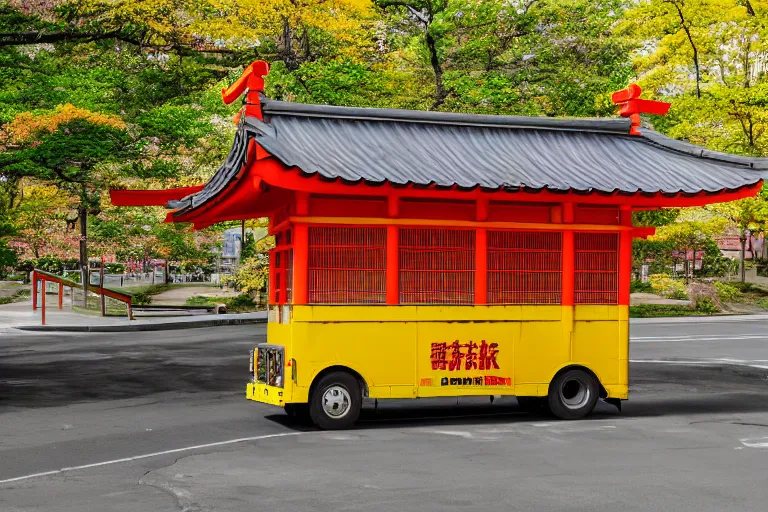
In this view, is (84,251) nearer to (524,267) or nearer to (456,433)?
(524,267)

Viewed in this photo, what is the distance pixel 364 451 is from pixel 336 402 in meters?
2.09

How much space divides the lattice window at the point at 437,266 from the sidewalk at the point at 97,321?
66.0ft

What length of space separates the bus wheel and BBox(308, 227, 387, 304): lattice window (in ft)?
3.20

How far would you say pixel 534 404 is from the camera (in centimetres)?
1480

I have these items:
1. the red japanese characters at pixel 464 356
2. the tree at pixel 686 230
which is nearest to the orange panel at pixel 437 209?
the red japanese characters at pixel 464 356

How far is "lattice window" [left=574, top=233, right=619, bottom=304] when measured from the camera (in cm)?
1423

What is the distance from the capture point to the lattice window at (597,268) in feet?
46.7

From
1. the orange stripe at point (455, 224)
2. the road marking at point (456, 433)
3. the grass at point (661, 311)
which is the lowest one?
the road marking at point (456, 433)

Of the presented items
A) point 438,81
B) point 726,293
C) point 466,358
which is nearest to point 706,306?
point 726,293

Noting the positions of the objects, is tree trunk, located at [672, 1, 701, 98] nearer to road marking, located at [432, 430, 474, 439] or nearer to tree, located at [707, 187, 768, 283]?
tree, located at [707, 187, 768, 283]

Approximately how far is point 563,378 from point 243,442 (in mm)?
4522

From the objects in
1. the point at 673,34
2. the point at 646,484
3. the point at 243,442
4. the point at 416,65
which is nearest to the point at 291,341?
the point at 243,442

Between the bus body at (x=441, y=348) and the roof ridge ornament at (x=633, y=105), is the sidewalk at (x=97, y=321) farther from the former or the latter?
the roof ridge ornament at (x=633, y=105)

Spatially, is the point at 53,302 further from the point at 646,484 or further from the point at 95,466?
the point at 646,484
